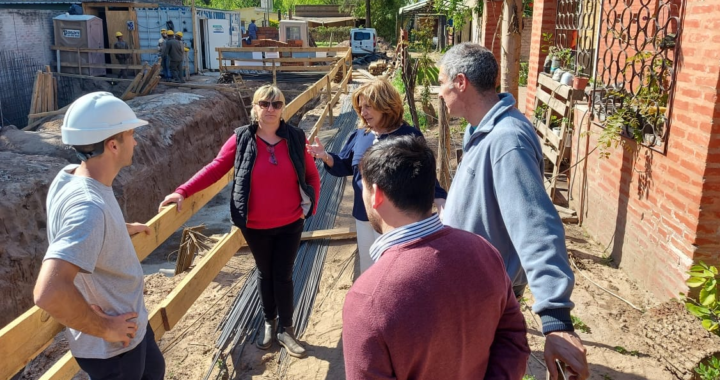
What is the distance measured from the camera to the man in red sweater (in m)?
1.38

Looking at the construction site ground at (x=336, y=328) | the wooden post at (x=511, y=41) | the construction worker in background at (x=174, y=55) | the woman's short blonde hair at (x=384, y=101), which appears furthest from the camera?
the construction worker in background at (x=174, y=55)

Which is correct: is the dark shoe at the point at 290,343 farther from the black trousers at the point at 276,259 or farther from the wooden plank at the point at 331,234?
the wooden plank at the point at 331,234

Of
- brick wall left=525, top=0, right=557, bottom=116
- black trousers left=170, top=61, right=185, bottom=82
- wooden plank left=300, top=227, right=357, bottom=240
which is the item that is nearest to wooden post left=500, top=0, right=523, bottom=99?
wooden plank left=300, top=227, right=357, bottom=240

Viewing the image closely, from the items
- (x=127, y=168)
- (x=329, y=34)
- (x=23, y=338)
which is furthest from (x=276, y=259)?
(x=329, y=34)

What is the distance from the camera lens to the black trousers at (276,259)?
138 inches

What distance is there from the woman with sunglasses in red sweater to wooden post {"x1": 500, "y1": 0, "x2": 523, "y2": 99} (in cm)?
259

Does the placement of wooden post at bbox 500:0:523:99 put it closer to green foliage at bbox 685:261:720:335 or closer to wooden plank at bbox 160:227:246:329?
green foliage at bbox 685:261:720:335

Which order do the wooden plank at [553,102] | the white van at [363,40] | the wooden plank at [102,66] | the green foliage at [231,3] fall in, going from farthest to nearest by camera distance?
the green foliage at [231,3] → the white van at [363,40] → the wooden plank at [102,66] → the wooden plank at [553,102]

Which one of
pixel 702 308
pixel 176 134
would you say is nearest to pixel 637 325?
pixel 702 308

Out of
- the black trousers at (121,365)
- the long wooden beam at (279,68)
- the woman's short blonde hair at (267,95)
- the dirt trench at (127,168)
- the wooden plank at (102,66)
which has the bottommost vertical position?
the dirt trench at (127,168)

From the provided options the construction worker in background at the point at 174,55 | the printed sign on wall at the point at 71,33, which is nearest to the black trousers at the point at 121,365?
the construction worker in background at the point at 174,55

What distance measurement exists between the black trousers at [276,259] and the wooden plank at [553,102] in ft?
13.8

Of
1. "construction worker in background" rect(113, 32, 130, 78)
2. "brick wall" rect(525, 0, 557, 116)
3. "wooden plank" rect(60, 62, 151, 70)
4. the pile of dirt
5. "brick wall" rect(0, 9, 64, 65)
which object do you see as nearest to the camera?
the pile of dirt

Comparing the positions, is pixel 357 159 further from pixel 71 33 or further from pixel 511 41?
pixel 71 33
